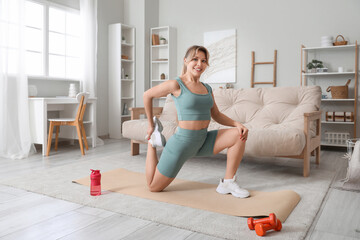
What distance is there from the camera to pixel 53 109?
4.53 metres

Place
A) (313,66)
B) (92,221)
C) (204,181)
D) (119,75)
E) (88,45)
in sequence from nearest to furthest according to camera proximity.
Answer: (92,221), (204,181), (313,66), (88,45), (119,75)

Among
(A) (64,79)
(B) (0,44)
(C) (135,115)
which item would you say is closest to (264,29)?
(C) (135,115)

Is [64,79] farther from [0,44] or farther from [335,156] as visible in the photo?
[335,156]

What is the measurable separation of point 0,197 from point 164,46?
164 inches

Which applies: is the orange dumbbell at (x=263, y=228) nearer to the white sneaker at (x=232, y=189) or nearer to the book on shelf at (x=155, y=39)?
the white sneaker at (x=232, y=189)

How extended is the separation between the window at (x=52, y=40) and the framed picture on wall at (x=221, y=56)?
213cm

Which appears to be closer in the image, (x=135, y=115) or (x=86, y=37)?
(x=135, y=115)

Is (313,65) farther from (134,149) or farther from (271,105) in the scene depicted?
(134,149)

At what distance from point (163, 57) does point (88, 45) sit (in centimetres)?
143

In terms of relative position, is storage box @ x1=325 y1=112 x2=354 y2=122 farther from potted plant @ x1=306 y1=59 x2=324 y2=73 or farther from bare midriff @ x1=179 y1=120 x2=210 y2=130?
bare midriff @ x1=179 y1=120 x2=210 y2=130

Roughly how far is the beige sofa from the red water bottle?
44.9 inches

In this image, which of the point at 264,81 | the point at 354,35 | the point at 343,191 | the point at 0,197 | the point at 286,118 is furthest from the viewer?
the point at 264,81

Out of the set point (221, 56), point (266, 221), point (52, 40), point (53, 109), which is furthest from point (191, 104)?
point (221, 56)

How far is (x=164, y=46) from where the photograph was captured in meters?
5.91
